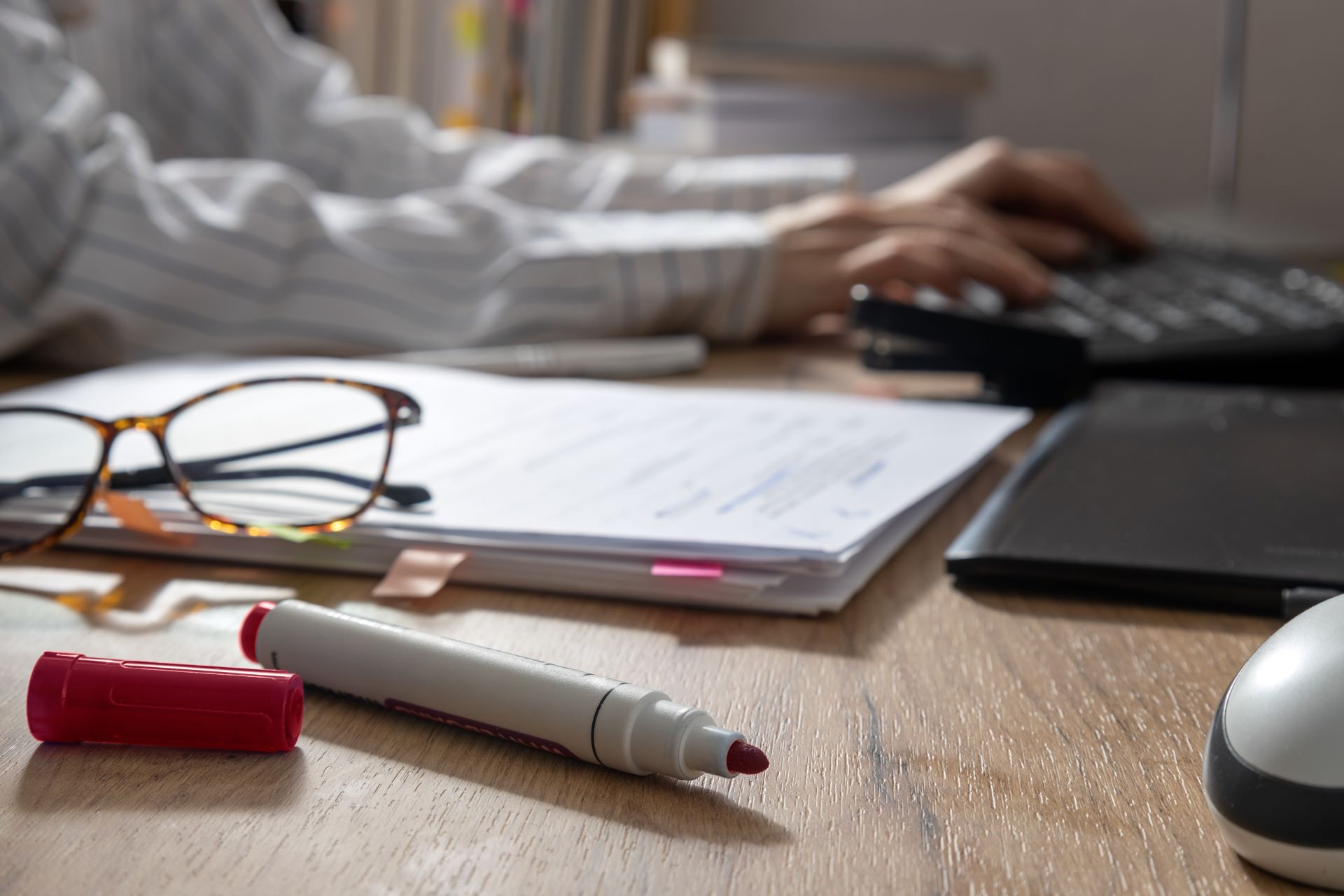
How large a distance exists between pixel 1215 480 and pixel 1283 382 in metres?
0.31

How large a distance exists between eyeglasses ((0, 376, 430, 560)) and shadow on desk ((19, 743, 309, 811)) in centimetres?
15

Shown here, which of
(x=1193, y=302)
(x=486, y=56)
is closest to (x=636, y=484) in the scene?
(x=1193, y=302)

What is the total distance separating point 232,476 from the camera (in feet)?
1.56

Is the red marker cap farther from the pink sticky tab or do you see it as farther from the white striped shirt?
the white striped shirt

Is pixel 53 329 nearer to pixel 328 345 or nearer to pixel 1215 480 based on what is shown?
pixel 328 345

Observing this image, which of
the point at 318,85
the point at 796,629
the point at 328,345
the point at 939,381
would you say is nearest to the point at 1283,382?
the point at 939,381

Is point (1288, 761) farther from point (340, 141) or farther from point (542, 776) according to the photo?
point (340, 141)

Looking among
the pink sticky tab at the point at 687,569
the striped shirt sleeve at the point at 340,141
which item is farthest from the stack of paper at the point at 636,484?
the striped shirt sleeve at the point at 340,141

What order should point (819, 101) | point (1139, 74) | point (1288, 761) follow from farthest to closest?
point (1139, 74) < point (819, 101) < point (1288, 761)

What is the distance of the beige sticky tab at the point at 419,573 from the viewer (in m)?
0.40

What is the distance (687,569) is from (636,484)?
81mm

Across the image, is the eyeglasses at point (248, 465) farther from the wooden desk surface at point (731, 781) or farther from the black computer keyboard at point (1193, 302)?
the black computer keyboard at point (1193, 302)

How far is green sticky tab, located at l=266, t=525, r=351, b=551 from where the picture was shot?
1.40 ft

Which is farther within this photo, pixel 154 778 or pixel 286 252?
pixel 286 252
